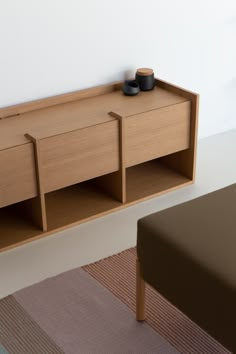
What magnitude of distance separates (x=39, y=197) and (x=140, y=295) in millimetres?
693

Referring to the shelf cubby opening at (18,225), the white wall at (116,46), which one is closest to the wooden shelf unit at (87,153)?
the shelf cubby opening at (18,225)

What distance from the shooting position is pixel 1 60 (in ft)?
8.68

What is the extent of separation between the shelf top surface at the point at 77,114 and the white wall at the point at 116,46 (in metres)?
0.11

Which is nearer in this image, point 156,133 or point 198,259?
point 198,259

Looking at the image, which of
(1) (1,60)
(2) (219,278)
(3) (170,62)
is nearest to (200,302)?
(2) (219,278)

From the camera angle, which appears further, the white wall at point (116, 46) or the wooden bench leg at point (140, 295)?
the white wall at point (116, 46)

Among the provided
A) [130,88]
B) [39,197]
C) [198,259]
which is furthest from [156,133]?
[198,259]

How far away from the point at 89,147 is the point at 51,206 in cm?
37

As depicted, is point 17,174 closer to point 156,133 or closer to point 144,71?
point 156,133

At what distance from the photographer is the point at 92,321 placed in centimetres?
213

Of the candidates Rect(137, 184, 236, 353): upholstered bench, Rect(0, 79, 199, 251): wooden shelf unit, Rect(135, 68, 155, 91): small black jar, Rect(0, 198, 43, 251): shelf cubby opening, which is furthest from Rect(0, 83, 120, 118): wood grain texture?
Rect(137, 184, 236, 353): upholstered bench

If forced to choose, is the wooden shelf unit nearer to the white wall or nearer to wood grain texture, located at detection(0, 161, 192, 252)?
wood grain texture, located at detection(0, 161, 192, 252)

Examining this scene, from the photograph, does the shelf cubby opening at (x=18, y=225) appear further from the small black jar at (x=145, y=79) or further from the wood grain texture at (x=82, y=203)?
the small black jar at (x=145, y=79)

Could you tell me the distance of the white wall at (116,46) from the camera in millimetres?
2688
